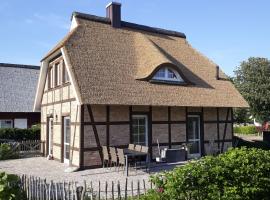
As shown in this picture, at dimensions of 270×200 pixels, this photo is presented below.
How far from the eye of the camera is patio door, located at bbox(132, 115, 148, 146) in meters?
16.0

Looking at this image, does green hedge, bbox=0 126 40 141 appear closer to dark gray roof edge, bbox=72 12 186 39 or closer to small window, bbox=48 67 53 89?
small window, bbox=48 67 53 89

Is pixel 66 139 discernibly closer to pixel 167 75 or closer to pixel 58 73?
→ pixel 58 73

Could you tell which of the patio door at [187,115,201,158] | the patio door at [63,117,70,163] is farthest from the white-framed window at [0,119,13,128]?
the patio door at [187,115,201,158]

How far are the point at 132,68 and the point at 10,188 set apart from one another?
391 inches

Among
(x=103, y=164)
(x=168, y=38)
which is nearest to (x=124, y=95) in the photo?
(x=103, y=164)

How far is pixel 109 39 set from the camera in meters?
17.7

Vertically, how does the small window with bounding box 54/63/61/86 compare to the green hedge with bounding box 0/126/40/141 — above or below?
above

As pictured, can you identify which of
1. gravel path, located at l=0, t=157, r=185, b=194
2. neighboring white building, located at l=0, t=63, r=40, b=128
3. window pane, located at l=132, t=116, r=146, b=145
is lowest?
gravel path, located at l=0, t=157, r=185, b=194

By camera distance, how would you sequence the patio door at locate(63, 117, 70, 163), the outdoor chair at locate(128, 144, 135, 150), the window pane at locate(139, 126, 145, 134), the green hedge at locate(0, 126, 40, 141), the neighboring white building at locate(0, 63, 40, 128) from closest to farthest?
the outdoor chair at locate(128, 144, 135, 150) → the window pane at locate(139, 126, 145, 134) → the patio door at locate(63, 117, 70, 163) → the green hedge at locate(0, 126, 40, 141) → the neighboring white building at locate(0, 63, 40, 128)

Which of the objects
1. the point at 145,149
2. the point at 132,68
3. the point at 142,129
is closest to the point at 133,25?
the point at 132,68

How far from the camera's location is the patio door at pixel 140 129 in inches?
632

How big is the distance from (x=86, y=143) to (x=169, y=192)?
843 cm

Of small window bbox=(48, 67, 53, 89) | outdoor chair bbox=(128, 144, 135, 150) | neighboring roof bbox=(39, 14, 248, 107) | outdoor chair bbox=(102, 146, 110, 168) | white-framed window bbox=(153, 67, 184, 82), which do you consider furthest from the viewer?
small window bbox=(48, 67, 53, 89)

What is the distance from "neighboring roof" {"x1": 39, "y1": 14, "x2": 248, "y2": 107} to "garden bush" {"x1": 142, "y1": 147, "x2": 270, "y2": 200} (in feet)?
25.1
